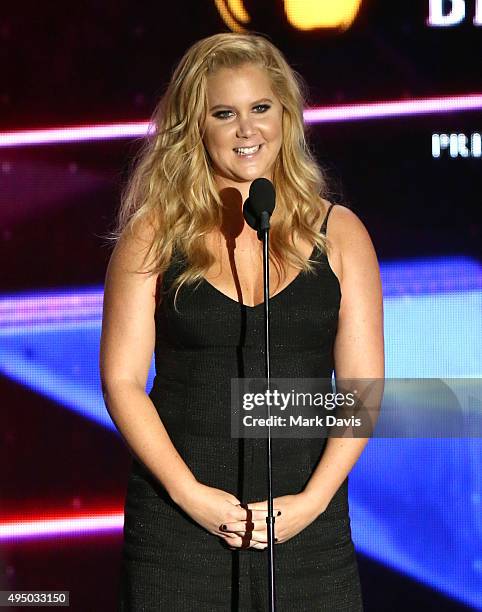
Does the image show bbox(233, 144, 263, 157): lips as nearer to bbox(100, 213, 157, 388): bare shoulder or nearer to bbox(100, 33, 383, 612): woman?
bbox(100, 33, 383, 612): woman

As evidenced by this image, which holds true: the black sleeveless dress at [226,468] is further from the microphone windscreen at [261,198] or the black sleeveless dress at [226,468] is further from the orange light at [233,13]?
the orange light at [233,13]

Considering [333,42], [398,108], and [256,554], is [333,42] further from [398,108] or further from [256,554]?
[256,554]

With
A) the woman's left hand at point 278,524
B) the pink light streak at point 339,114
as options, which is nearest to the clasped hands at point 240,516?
the woman's left hand at point 278,524

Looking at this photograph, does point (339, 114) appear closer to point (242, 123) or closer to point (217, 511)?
point (242, 123)

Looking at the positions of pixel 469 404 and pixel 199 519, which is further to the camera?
pixel 469 404

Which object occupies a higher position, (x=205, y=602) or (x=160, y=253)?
(x=160, y=253)

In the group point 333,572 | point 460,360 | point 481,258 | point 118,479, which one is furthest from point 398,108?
point 333,572

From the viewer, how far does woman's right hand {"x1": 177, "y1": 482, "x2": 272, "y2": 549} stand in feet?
6.23

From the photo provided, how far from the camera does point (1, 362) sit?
344cm

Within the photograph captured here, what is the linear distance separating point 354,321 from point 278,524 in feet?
1.36

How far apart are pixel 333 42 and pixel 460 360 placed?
40.0 inches

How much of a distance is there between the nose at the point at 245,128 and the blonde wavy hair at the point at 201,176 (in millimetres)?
84

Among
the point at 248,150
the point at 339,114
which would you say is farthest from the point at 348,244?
the point at 339,114

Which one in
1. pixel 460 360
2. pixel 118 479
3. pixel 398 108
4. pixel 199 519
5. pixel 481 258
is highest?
pixel 398 108
